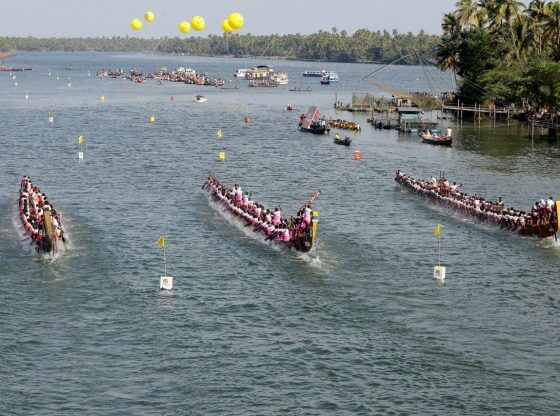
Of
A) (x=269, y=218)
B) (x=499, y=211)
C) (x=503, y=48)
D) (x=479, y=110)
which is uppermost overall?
(x=503, y=48)

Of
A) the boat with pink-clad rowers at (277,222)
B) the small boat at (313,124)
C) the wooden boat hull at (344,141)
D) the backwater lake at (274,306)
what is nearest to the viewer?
the backwater lake at (274,306)

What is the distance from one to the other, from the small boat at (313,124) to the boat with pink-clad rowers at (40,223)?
63.0 meters

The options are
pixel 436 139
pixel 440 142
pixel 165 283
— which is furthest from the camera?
pixel 436 139

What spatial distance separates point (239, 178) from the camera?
8281cm

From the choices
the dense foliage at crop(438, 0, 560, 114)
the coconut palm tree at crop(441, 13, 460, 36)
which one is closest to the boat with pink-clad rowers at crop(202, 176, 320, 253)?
the dense foliage at crop(438, 0, 560, 114)

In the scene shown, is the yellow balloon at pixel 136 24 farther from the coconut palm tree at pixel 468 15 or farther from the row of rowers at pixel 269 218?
the coconut palm tree at pixel 468 15

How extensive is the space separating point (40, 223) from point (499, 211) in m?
30.0

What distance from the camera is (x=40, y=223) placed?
51.7 m

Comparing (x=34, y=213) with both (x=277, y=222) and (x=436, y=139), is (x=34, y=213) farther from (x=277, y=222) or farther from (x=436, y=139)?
(x=436, y=139)

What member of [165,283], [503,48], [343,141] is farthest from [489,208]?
[503,48]

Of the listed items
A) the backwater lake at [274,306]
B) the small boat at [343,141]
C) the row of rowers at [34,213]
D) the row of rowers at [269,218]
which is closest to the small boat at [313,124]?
the small boat at [343,141]

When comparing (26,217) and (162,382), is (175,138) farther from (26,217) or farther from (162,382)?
(162,382)

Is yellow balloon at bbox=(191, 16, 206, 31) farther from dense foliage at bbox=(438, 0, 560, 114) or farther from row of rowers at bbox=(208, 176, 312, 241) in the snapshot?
dense foliage at bbox=(438, 0, 560, 114)

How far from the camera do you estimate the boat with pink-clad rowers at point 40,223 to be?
49.4 m
